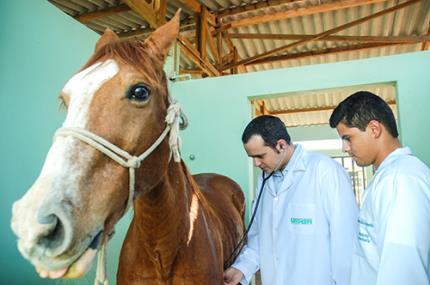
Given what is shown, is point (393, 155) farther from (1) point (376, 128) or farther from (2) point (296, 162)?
(2) point (296, 162)

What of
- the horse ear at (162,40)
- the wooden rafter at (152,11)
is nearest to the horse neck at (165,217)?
the horse ear at (162,40)

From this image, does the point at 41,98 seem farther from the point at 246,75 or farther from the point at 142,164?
the point at 246,75

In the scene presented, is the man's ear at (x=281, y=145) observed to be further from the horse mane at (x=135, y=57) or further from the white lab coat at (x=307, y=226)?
the horse mane at (x=135, y=57)

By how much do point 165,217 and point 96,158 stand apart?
1.79ft

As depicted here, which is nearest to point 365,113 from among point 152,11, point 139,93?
point 139,93

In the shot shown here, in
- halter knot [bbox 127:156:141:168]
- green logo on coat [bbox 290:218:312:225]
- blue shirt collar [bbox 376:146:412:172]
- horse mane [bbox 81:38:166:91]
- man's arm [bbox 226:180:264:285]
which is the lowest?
man's arm [bbox 226:180:264:285]

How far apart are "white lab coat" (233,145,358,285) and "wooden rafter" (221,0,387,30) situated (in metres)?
3.28

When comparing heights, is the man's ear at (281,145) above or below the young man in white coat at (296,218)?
above

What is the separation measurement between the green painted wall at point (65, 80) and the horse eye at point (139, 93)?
51.1 inches

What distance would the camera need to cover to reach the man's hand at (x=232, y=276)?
1.88m

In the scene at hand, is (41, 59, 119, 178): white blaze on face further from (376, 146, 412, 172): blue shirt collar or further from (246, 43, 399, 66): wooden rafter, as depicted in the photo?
(246, 43, 399, 66): wooden rafter

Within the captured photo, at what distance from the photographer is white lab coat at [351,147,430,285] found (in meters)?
1.00

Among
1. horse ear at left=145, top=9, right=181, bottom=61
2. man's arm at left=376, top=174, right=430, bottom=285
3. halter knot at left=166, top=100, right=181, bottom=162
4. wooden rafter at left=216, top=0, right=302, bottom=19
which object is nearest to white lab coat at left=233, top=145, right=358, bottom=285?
man's arm at left=376, top=174, right=430, bottom=285

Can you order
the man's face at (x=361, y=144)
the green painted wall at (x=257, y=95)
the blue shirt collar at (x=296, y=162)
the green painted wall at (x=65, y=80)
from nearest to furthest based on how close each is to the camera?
1. the man's face at (x=361, y=144)
2. the blue shirt collar at (x=296, y=162)
3. the green painted wall at (x=65, y=80)
4. the green painted wall at (x=257, y=95)
